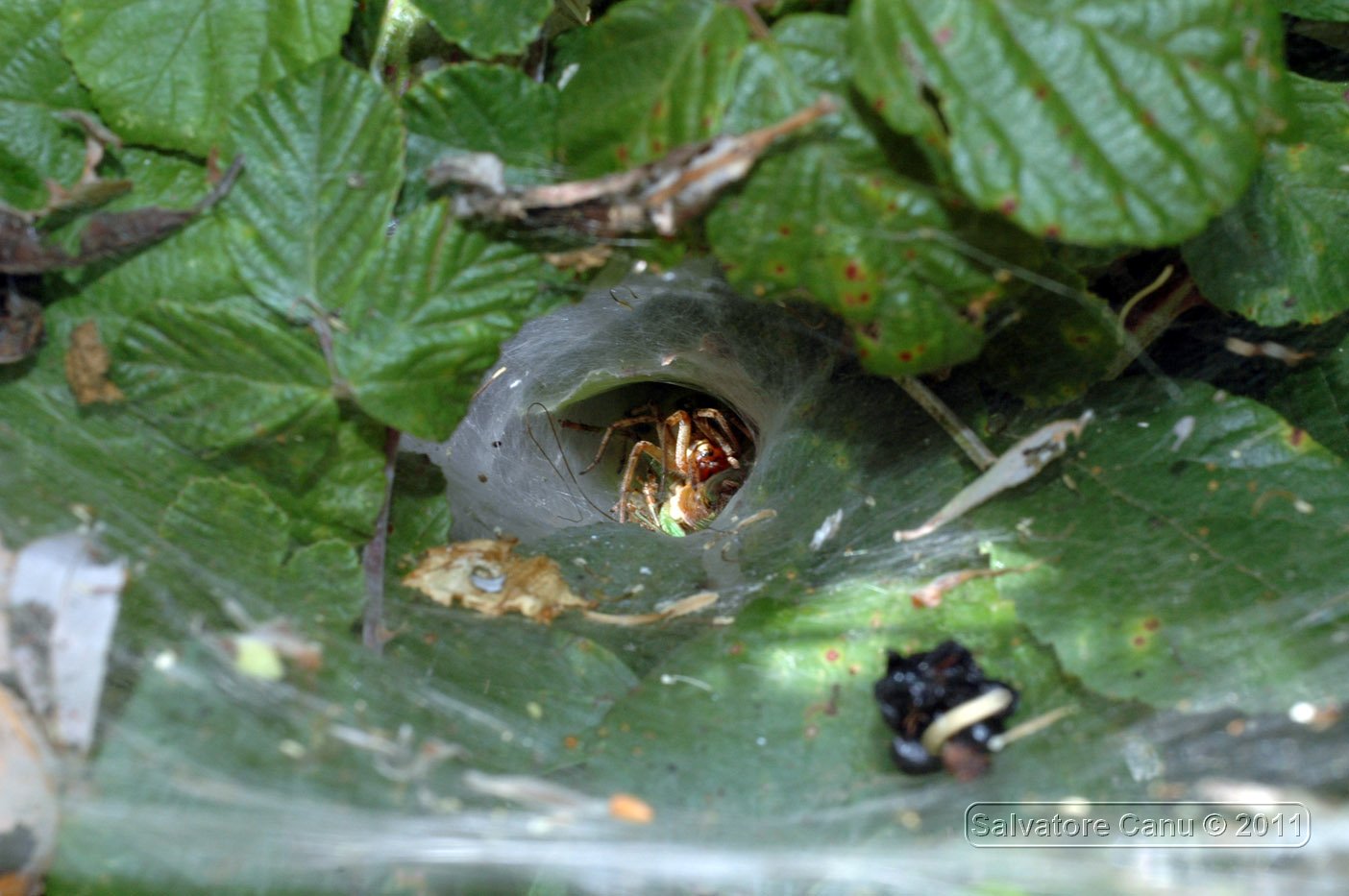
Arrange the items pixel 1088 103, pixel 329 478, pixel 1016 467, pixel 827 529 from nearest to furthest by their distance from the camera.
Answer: pixel 1088 103, pixel 329 478, pixel 1016 467, pixel 827 529

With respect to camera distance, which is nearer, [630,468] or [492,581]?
[492,581]

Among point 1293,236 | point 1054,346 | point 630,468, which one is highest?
point 1293,236

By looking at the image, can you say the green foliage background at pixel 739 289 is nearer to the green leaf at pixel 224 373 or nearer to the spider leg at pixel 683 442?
the green leaf at pixel 224 373

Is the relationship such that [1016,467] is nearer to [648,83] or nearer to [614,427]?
[648,83]

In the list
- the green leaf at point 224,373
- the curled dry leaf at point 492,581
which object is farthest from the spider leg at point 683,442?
the green leaf at point 224,373

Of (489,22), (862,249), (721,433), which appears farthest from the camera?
(721,433)

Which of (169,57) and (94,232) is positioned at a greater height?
(169,57)

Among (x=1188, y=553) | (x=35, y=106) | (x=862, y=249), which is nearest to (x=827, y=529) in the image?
(x=1188, y=553)

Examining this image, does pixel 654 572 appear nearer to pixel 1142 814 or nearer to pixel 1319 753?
pixel 1142 814
